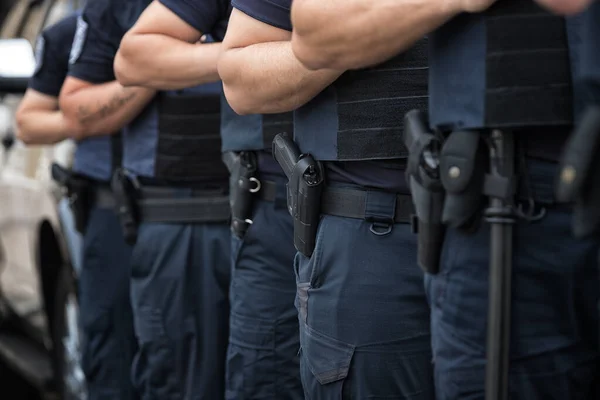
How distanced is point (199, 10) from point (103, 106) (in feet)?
2.32

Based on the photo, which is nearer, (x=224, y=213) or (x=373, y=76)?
(x=373, y=76)

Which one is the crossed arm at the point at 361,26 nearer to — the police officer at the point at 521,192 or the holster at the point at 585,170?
the police officer at the point at 521,192

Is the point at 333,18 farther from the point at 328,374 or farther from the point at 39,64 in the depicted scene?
the point at 39,64

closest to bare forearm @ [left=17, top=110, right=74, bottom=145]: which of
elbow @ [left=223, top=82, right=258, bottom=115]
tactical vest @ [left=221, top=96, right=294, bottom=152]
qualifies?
tactical vest @ [left=221, top=96, right=294, bottom=152]

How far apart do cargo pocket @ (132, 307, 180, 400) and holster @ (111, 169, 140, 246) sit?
0.30m

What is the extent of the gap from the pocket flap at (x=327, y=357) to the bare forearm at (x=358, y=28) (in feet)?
1.96

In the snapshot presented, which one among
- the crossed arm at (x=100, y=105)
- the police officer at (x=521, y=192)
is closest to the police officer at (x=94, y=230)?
the crossed arm at (x=100, y=105)

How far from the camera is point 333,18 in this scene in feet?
5.85

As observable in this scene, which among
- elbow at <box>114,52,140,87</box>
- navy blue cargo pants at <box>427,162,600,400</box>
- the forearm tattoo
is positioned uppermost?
elbow at <box>114,52,140,87</box>

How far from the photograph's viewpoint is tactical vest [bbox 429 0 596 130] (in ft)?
5.38

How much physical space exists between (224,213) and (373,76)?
130cm

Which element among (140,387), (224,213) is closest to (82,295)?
(140,387)

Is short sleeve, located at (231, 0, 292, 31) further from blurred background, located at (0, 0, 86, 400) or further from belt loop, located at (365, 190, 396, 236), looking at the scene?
blurred background, located at (0, 0, 86, 400)

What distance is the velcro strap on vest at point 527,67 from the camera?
5.38ft
